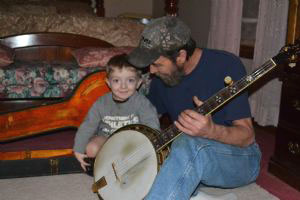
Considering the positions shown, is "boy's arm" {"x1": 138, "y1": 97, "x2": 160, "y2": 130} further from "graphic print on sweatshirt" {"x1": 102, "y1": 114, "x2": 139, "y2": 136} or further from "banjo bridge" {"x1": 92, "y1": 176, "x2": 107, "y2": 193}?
"banjo bridge" {"x1": 92, "y1": 176, "x2": 107, "y2": 193}

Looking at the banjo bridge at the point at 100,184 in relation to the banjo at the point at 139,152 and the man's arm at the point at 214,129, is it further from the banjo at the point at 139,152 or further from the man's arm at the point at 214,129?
the man's arm at the point at 214,129

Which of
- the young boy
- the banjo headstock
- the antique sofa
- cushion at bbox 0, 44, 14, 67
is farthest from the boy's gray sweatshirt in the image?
cushion at bbox 0, 44, 14, 67

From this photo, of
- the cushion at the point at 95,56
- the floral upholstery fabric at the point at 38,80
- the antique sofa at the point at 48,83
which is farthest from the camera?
the cushion at the point at 95,56

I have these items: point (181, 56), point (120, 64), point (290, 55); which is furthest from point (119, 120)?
point (290, 55)

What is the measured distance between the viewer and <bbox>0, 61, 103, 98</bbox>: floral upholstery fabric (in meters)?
2.58

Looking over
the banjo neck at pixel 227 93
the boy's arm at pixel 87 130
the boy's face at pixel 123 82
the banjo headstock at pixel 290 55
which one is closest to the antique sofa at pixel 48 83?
the boy's arm at pixel 87 130

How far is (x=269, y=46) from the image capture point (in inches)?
112

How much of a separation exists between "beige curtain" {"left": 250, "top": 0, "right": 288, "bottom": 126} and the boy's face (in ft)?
4.77

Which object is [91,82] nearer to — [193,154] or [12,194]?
[12,194]

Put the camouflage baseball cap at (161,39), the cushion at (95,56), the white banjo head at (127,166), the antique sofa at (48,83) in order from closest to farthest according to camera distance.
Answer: the white banjo head at (127,166), the camouflage baseball cap at (161,39), the antique sofa at (48,83), the cushion at (95,56)

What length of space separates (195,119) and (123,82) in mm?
706

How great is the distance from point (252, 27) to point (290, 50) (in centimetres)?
247

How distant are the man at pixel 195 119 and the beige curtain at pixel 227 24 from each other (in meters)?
1.88

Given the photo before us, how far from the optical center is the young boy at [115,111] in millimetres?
1818
